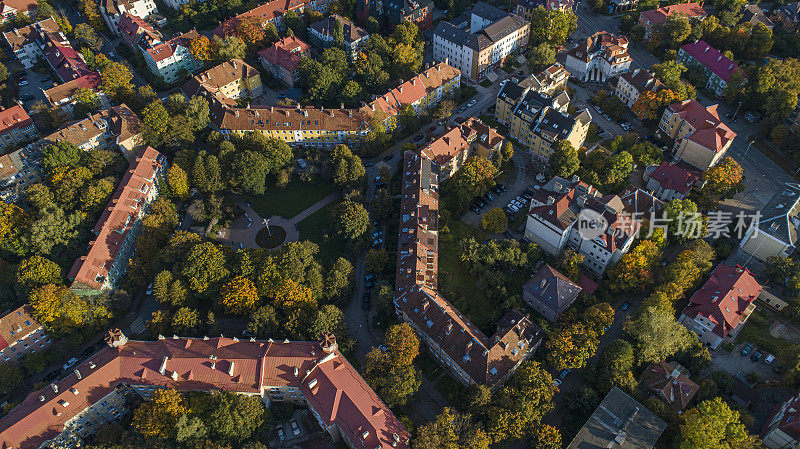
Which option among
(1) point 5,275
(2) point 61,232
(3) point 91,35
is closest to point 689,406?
(2) point 61,232

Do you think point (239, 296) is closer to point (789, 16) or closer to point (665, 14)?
point (665, 14)

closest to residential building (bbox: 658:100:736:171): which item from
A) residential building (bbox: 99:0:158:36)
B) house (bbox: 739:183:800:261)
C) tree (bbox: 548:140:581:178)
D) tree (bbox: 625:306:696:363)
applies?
house (bbox: 739:183:800:261)

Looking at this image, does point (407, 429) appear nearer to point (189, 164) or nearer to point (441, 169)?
point (441, 169)

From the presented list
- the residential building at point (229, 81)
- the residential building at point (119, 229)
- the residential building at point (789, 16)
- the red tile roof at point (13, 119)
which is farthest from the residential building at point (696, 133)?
the red tile roof at point (13, 119)

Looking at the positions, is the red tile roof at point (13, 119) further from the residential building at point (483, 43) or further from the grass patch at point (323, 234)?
the residential building at point (483, 43)

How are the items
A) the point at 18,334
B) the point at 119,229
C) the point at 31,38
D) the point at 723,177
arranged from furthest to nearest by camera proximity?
the point at 31,38, the point at 723,177, the point at 119,229, the point at 18,334

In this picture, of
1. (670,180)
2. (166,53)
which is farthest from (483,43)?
(166,53)
